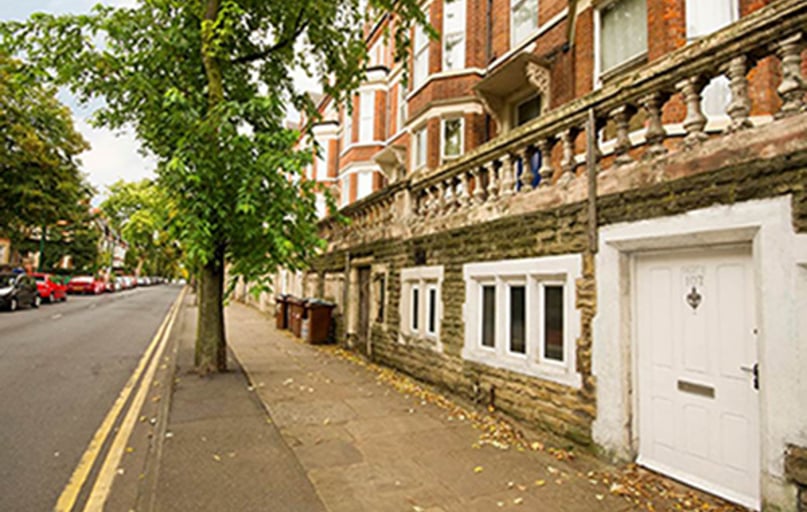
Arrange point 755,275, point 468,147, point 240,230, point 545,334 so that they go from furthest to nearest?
point 468,147
point 240,230
point 545,334
point 755,275

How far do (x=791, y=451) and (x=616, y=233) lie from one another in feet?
7.55

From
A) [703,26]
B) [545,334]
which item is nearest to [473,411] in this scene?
[545,334]

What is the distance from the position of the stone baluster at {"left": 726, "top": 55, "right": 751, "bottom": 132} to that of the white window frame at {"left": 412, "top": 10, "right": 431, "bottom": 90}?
11.2 meters

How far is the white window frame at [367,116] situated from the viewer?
2127cm

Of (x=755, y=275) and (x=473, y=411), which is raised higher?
(x=755, y=275)

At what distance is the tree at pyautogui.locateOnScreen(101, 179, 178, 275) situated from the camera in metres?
7.97

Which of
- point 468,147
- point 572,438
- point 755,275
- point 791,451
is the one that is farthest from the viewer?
point 468,147

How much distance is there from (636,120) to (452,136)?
6.21 m

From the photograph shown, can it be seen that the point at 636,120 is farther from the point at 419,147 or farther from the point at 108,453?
the point at 108,453

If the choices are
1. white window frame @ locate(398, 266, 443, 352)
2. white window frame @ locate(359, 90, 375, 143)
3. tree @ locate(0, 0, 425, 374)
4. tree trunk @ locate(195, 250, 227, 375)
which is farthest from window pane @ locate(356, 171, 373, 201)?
tree trunk @ locate(195, 250, 227, 375)

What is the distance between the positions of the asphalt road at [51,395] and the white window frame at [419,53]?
11.7 meters

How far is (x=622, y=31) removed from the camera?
8539 mm

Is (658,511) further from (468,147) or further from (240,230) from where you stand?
(468,147)

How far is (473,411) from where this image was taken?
6.57 m
